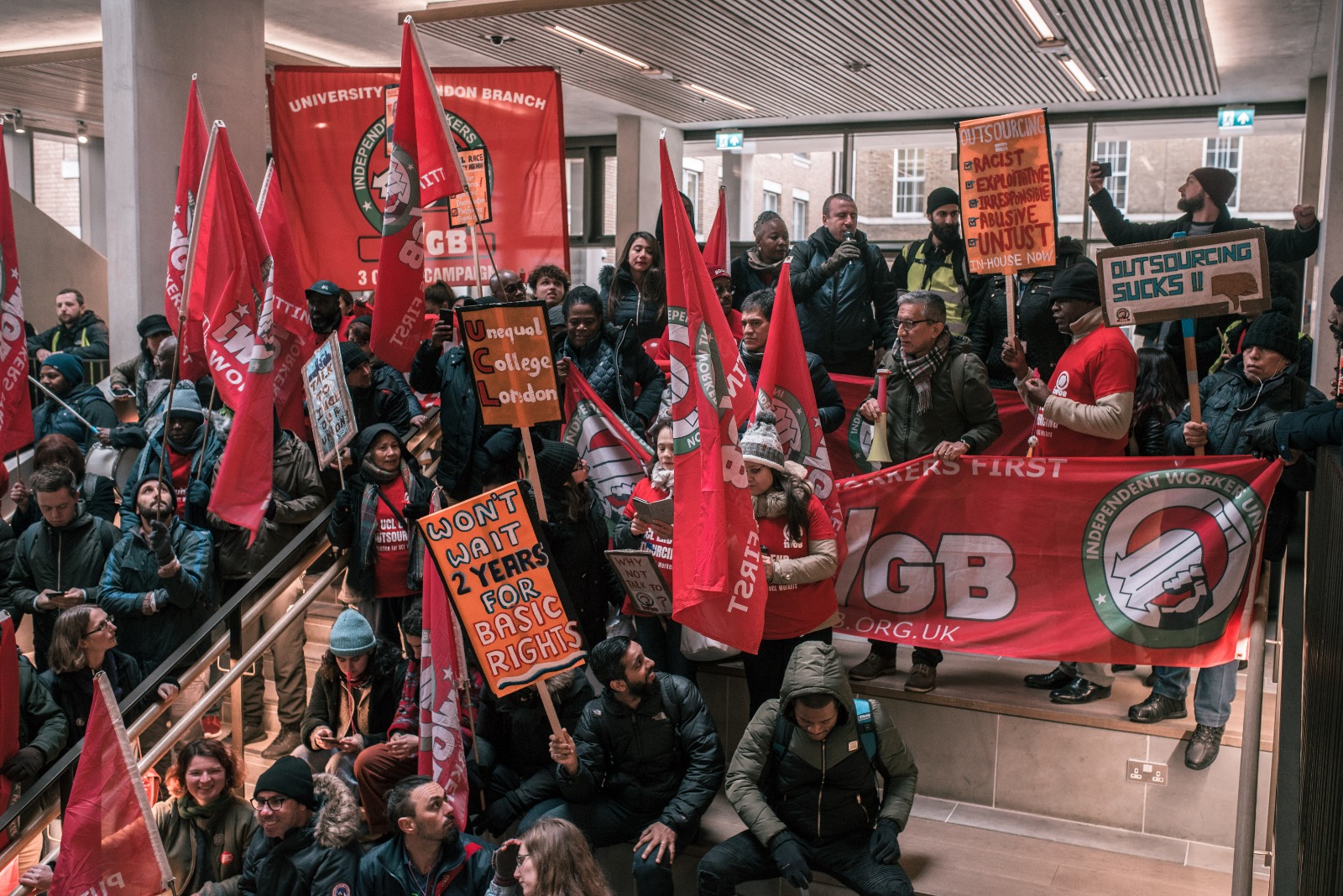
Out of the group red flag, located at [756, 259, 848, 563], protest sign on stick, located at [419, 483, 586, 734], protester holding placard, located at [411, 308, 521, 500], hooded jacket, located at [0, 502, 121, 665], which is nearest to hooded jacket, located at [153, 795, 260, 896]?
protest sign on stick, located at [419, 483, 586, 734]

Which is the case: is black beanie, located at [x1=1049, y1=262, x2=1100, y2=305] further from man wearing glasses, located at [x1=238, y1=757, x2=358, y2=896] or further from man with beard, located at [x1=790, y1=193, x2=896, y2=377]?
man wearing glasses, located at [x1=238, y1=757, x2=358, y2=896]

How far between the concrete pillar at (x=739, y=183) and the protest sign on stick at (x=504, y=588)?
14.1m

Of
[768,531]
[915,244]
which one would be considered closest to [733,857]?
[768,531]

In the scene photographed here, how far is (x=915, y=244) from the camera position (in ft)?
26.0

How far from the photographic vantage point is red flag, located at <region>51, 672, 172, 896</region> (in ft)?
15.9

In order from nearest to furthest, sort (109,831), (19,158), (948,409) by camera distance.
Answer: (109,831) → (948,409) → (19,158)

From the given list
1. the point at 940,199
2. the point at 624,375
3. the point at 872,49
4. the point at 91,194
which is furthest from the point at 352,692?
the point at 91,194

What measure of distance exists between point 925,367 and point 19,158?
2003cm

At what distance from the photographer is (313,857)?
5211mm

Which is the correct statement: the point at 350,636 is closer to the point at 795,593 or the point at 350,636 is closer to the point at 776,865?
the point at 795,593

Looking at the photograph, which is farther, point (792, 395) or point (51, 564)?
point (51, 564)

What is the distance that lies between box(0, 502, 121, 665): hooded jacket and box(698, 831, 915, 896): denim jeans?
140 inches

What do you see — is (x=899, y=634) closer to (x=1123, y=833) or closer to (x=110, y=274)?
(x=1123, y=833)

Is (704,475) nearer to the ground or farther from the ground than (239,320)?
nearer to the ground
